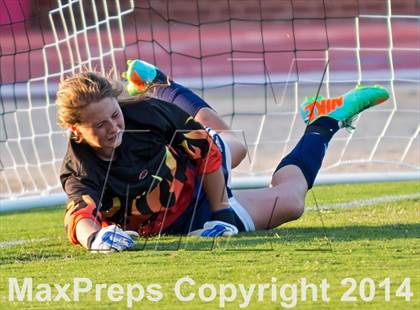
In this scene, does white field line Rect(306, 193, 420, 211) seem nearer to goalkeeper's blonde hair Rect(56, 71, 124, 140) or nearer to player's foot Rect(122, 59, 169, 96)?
player's foot Rect(122, 59, 169, 96)

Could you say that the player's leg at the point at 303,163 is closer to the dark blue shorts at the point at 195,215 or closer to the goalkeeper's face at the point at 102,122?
the dark blue shorts at the point at 195,215

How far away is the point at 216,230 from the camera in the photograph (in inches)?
220

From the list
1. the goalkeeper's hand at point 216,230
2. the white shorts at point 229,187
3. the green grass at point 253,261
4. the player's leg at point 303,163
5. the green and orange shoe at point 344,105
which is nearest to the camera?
the green grass at point 253,261

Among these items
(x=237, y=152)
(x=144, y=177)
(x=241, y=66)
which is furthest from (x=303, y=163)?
(x=241, y=66)

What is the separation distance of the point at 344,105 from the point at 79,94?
185 cm

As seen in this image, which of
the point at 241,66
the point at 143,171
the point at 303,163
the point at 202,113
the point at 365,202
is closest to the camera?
the point at 143,171

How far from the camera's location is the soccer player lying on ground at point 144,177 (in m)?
5.29

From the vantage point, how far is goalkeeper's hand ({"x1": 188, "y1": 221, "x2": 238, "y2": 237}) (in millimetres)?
5582

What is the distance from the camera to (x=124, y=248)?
5.25m

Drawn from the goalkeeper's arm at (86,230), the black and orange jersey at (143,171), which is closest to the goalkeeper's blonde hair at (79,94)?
the black and orange jersey at (143,171)

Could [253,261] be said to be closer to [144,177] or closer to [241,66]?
[144,177]

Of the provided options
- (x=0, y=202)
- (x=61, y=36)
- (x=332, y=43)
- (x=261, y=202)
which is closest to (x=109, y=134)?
(x=261, y=202)

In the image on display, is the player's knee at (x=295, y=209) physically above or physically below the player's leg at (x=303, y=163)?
below

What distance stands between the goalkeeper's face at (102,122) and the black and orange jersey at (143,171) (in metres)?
0.10
